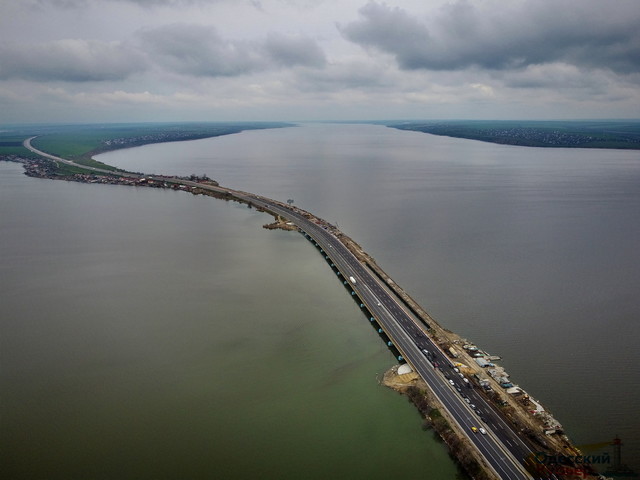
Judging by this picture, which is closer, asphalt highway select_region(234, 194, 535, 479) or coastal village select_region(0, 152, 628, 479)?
coastal village select_region(0, 152, 628, 479)

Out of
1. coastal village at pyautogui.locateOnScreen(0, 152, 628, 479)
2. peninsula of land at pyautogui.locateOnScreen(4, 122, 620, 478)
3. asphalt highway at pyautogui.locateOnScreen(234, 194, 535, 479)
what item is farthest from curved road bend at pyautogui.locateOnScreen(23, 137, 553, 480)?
coastal village at pyautogui.locateOnScreen(0, 152, 628, 479)

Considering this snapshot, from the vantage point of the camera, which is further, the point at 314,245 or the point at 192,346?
the point at 314,245

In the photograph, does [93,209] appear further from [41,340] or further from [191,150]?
[191,150]

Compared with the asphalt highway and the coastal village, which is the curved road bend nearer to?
the asphalt highway

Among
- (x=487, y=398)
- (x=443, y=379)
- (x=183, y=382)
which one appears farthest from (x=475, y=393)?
(x=183, y=382)

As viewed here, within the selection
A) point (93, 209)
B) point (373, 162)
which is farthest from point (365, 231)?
point (373, 162)

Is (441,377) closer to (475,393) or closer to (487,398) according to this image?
(475,393)

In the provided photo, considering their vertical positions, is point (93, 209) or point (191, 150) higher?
point (191, 150)
